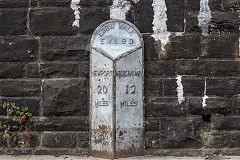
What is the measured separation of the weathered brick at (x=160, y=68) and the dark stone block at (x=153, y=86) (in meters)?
0.06

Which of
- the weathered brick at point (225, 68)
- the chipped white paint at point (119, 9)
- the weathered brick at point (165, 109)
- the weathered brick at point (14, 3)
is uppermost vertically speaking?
the weathered brick at point (14, 3)

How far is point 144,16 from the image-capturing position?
11.7 feet

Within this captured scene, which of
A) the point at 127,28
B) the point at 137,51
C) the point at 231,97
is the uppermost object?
the point at 127,28

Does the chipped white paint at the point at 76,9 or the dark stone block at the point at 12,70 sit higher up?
the chipped white paint at the point at 76,9

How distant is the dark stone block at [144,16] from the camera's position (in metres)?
3.56

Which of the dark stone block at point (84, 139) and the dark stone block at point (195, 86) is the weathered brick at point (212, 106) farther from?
the dark stone block at point (84, 139)

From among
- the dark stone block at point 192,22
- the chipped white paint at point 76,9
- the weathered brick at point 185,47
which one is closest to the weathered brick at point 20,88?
the chipped white paint at point 76,9

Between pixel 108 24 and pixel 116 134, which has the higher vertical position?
pixel 108 24

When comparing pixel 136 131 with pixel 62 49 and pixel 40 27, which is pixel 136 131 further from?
pixel 40 27

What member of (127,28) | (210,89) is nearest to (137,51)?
(127,28)

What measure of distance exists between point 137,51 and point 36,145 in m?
1.65

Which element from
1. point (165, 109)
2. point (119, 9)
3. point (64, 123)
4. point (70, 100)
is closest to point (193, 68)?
point (165, 109)

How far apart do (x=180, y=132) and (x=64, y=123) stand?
4.52 feet

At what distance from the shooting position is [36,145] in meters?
3.60
